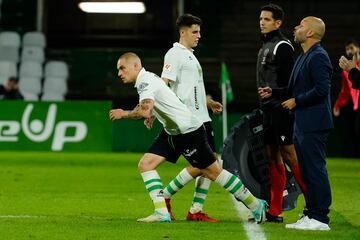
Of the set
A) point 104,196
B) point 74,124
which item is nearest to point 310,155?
point 104,196

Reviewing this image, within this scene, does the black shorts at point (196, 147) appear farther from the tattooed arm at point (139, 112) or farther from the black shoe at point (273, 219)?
the black shoe at point (273, 219)

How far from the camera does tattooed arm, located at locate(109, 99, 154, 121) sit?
9.34 meters

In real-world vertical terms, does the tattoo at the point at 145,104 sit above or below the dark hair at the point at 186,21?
below

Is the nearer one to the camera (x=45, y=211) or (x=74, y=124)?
(x=45, y=211)

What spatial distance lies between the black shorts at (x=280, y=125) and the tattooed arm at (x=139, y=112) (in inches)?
60.8

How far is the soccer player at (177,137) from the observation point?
9795mm

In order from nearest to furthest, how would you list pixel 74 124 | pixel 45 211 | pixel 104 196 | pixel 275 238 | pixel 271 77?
pixel 275 238 → pixel 271 77 → pixel 45 211 → pixel 104 196 → pixel 74 124

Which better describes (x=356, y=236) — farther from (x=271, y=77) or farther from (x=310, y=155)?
(x=271, y=77)

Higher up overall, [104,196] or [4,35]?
Result: [4,35]

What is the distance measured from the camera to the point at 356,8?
1136 inches

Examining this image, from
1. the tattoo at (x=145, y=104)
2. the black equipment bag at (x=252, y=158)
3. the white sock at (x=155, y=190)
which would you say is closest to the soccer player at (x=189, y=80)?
the white sock at (x=155, y=190)

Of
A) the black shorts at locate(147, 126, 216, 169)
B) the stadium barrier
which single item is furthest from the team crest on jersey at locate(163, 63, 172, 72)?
the stadium barrier

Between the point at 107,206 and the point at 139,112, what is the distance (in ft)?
→ 9.62

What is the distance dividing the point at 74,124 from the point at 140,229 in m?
14.7
